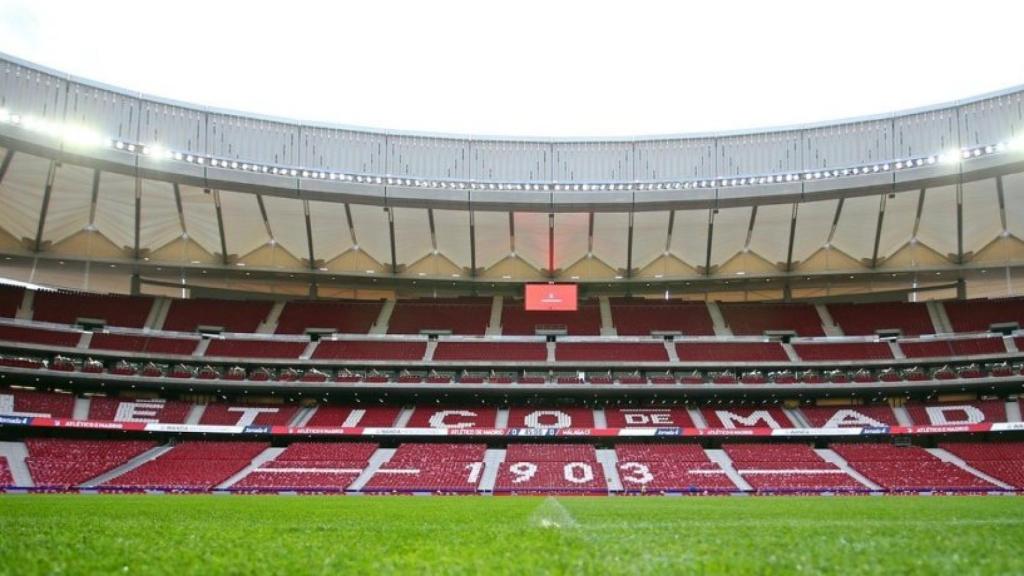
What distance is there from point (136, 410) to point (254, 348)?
8152mm

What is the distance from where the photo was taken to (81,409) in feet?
155

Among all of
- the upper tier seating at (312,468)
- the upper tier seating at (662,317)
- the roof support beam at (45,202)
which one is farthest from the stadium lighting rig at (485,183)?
the upper tier seating at (312,468)

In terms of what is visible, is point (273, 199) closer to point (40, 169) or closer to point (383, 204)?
point (383, 204)

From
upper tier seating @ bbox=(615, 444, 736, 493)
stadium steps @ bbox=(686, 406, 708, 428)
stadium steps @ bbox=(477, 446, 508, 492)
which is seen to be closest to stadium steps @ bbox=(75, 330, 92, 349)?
stadium steps @ bbox=(477, 446, 508, 492)

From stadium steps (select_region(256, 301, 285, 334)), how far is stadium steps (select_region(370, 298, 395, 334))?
6856mm

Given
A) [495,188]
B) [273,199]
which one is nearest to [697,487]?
[495,188]

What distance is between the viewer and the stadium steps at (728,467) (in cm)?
3975

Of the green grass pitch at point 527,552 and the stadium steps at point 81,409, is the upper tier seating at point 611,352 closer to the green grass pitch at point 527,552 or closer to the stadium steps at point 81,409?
the stadium steps at point 81,409

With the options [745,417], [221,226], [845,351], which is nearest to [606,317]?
[745,417]

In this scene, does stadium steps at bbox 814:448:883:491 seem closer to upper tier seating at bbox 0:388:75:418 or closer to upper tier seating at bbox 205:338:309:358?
upper tier seating at bbox 205:338:309:358

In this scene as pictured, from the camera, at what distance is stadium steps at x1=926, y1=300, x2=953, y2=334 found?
5225 cm

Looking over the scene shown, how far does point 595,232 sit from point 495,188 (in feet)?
24.5

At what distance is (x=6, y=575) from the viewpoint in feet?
20.3

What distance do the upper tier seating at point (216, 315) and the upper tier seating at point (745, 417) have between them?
104 feet
